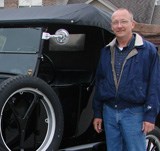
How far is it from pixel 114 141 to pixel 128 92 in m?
0.48

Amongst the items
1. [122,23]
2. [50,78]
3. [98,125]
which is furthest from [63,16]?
[98,125]

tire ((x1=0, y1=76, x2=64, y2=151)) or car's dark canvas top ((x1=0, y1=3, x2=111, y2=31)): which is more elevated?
car's dark canvas top ((x1=0, y1=3, x2=111, y2=31))

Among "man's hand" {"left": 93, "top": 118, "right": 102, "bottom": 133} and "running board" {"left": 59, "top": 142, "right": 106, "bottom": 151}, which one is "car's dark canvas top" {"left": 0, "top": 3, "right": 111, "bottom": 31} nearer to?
"man's hand" {"left": 93, "top": 118, "right": 102, "bottom": 133}

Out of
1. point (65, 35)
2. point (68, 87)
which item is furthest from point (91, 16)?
point (68, 87)

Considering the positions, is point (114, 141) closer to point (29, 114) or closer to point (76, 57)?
point (29, 114)

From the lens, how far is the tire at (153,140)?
4.49m

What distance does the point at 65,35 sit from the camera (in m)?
3.87

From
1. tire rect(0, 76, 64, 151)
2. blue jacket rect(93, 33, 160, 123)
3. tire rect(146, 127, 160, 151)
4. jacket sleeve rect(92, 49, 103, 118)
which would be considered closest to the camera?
tire rect(0, 76, 64, 151)

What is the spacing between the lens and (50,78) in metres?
4.41

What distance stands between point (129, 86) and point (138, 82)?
8 cm

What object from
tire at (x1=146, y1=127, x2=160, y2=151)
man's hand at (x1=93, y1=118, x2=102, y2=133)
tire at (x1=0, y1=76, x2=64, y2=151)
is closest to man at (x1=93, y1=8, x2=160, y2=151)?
man's hand at (x1=93, y1=118, x2=102, y2=133)

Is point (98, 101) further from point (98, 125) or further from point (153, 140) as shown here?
point (153, 140)

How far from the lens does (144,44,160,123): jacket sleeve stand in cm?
355

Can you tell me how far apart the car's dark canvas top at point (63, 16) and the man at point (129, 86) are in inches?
16.9
